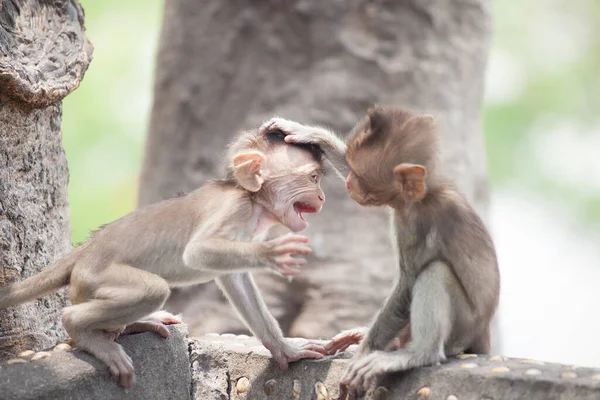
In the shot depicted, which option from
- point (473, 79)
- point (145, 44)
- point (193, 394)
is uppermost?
point (145, 44)

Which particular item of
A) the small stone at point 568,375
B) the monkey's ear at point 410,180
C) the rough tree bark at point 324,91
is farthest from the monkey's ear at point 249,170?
the rough tree bark at point 324,91

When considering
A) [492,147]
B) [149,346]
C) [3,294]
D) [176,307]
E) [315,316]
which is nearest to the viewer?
[3,294]

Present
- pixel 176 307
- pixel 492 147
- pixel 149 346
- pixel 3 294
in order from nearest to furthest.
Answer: pixel 3 294
pixel 149 346
pixel 176 307
pixel 492 147

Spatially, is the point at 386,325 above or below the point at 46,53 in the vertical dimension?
below

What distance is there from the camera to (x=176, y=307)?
8.01 meters

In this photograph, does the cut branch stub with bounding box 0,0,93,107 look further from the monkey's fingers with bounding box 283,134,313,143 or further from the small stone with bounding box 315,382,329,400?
the small stone with bounding box 315,382,329,400

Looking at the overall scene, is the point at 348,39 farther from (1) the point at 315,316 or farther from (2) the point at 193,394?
(2) the point at 193,394

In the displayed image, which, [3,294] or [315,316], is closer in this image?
[3,294]

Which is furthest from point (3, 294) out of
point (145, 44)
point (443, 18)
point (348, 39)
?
point (145, 44)

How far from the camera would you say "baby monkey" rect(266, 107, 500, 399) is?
367cm

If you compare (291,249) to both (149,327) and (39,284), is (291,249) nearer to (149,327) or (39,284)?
(149,327)

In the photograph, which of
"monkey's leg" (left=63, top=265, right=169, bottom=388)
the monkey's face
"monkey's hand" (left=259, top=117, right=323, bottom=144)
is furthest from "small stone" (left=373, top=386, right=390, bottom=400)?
"monkey's hand" (left=259, top=117, right=323, bottom=144)

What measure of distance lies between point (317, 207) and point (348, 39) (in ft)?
12.3

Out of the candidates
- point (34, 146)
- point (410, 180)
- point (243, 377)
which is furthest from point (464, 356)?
point (34, 146)
